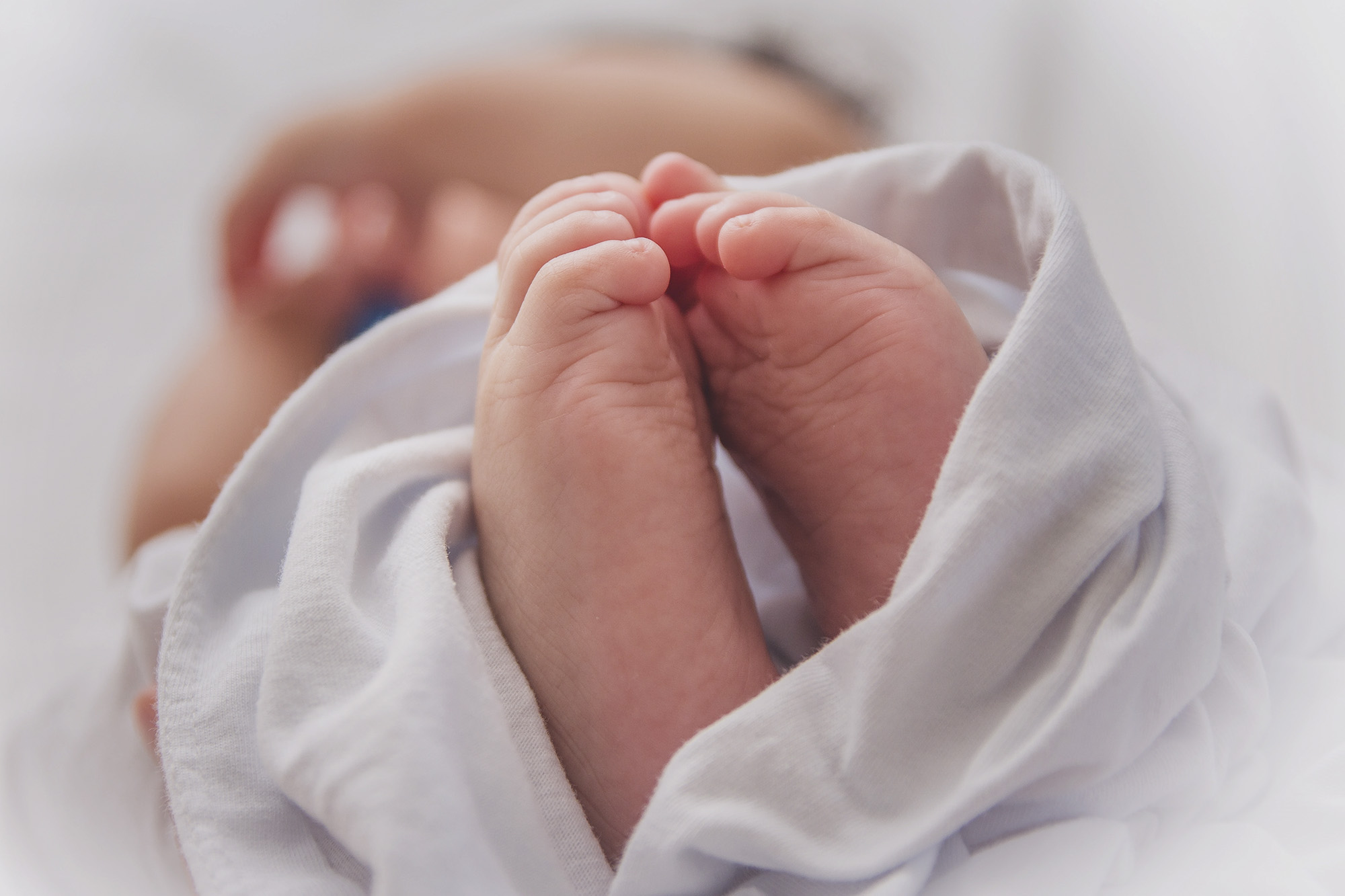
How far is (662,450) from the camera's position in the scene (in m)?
0.45

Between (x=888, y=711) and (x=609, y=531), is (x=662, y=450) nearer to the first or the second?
(x=609, y=531)

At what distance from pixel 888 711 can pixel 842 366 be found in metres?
0.16

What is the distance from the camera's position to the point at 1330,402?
811mm

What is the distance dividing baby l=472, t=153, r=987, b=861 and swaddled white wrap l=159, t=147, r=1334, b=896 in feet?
0.07

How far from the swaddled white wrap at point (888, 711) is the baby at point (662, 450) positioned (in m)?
0.02

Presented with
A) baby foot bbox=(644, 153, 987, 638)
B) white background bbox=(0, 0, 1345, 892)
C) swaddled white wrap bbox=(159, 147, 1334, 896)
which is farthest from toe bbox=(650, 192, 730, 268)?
white background bbox=(0, 0, 1345, 892)

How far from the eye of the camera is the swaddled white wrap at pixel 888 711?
41 centimetres

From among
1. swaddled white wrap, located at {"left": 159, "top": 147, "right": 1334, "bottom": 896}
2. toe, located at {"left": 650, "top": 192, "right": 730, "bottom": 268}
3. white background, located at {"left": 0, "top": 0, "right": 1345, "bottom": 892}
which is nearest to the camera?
swaddled white wrap, located at {"left": 159, "top": 147, "right": 1334, "bottom": 896}

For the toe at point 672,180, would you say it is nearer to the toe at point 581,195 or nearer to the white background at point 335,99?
the toe at point 581,195

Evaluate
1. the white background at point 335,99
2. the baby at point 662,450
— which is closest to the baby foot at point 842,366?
the baby at point 662,450

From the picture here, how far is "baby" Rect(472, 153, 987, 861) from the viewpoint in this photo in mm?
444

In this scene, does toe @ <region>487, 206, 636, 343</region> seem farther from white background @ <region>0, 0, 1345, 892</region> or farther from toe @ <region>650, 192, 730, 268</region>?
white background @ <region>0, 0, 1345, 892</region>

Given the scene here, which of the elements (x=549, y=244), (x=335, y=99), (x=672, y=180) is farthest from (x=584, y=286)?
(x=335, y=99)

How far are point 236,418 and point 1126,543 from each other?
2.49 ft
